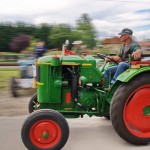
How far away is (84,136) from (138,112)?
91 centimetres

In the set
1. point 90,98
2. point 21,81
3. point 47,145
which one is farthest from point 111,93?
point 21,81

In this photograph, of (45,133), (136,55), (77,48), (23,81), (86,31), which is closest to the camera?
(45,133)

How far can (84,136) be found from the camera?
4969mm

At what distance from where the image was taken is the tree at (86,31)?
38862mm

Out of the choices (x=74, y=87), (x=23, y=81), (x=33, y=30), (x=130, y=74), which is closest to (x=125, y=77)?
(x=130, y=74)

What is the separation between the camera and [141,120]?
4.57m

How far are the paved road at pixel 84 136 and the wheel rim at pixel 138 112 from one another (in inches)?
8.8

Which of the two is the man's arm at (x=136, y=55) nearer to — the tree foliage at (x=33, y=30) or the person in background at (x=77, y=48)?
the person in background at (x=77, y=48)

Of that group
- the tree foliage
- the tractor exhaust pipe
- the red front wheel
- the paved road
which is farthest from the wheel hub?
the tree foliage

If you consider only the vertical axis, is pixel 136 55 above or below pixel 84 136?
above

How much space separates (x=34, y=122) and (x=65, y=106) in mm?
825

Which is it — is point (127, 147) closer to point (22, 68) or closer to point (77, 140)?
point (77, 140)

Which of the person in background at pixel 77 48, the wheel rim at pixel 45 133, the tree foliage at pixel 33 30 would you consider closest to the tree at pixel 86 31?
the tree foliage at pixel 33 30

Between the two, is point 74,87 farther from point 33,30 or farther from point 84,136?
point 33,30
